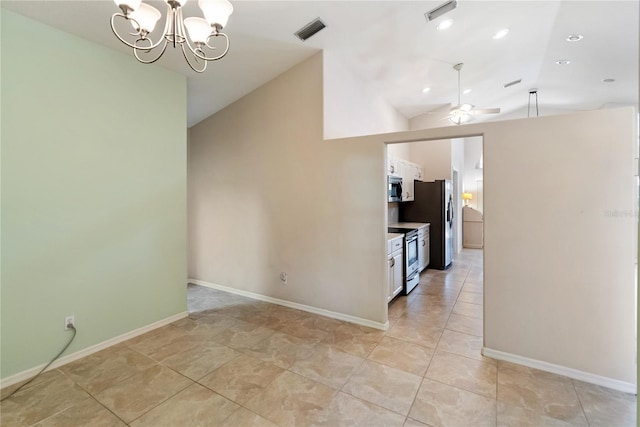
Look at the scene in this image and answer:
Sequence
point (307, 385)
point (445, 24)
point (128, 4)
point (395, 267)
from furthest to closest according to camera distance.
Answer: point (395, 267), point (445, 24), point (307, 385), point (128, 4)

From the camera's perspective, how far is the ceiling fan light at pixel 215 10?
181cm

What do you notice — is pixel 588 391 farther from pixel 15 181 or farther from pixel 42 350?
pixel 15 181

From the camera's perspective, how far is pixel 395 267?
392 centimetres

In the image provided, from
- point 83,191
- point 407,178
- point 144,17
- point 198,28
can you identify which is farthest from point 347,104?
point 83,191

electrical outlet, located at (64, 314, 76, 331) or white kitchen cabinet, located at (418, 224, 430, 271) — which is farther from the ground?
white kitchen cabinet, located at (418, 224, 430, 271)

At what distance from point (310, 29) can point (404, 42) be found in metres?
1.25

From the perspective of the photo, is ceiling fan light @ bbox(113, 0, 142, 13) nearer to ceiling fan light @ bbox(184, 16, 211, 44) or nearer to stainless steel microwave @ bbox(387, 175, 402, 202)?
ceiling fan light @ bbox(184, 16, 211, 44)

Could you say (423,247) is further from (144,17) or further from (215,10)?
(144,17)

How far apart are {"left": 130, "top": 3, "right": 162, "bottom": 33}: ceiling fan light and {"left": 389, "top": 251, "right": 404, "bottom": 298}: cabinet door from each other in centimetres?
330

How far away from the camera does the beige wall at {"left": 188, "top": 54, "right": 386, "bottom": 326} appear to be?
131 inches

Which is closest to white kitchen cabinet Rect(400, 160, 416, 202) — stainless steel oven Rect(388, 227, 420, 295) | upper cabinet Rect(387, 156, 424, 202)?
upper cabinet Rect(387, 156, 424, 202)

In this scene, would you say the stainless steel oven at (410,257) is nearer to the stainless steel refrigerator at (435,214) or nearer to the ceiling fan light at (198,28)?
the stainless steel refrigerator at (435,214)

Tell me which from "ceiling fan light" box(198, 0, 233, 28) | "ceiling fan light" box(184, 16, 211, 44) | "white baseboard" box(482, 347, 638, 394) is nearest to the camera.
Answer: "ceiling fan light" box(198, 0, 233, 28)

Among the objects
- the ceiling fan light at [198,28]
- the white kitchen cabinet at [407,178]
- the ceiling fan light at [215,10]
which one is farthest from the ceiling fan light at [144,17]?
the white kitchen cabinet at [407,178]
